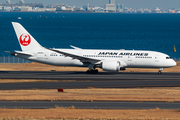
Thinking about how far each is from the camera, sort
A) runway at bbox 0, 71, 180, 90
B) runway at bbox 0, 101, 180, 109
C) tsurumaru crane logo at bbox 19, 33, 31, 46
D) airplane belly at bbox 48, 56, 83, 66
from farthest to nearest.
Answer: tsurumaru crane logo at bbox 19, 33, 31, 46 → airplane belly at bbox 48, 56, 83, 66 → runway at bbox 0, 71, 180, 90 → runway at bbox 0, 101, 180, 109

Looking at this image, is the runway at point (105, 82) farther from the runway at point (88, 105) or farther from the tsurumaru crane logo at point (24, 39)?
the runway at point (88, 105)

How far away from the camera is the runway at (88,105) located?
2766 cm

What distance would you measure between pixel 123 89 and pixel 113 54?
1685 cm

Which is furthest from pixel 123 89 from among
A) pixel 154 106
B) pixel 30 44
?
pixel 30 44

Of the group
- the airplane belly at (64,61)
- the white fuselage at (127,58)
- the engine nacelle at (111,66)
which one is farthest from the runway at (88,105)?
the airplane belly at (64,61)

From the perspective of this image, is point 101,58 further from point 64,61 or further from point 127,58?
point 64,61

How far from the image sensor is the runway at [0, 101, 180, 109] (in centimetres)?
2766

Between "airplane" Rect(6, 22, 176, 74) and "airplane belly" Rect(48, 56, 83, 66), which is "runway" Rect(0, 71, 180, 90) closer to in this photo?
"airplane" Rect(6, 22, 176, 74)

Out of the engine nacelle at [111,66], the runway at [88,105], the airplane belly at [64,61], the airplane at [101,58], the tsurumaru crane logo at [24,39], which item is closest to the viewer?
the runway at [88,105]

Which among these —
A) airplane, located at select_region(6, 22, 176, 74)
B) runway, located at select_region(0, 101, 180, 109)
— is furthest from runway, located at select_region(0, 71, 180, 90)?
runway, located at select_region(0, 101, 180, 109)

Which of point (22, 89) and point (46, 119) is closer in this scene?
point (46, 119)

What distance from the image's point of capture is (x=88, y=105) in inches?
1118

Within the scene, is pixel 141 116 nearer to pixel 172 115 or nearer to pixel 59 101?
pixel 172 115

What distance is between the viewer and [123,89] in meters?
38.6
